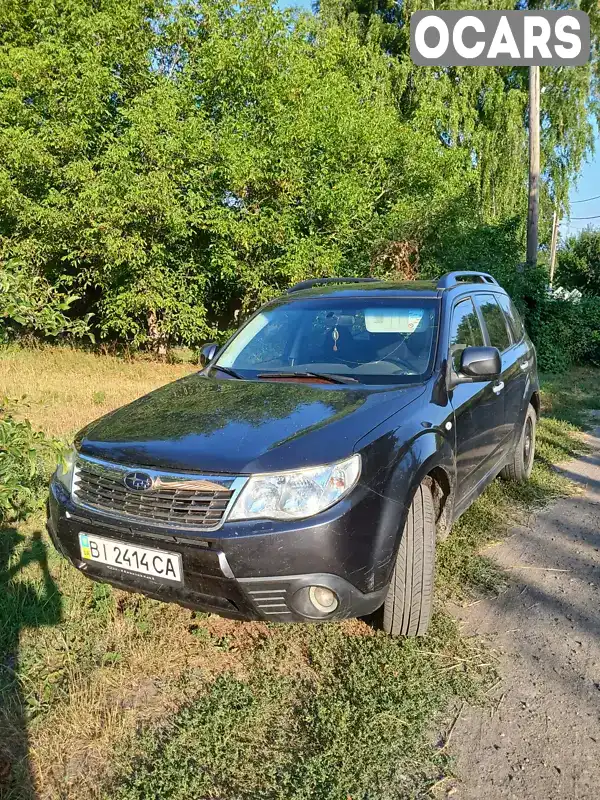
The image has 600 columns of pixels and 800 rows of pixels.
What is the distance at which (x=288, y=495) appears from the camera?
234 cm

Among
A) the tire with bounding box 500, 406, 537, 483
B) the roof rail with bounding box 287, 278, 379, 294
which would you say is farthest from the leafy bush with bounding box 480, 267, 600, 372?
the roof rail with bounding box 287, 278, 379, 294

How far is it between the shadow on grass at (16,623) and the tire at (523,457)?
3.63m

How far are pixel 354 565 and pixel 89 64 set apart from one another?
36.2 ft

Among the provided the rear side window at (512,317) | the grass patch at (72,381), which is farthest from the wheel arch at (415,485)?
the grass patch at (72,381)

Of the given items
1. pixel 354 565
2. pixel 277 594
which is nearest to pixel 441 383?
pixel 354 565

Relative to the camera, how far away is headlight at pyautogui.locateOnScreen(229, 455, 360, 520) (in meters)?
2.33

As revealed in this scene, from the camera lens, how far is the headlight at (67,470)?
2.76 m

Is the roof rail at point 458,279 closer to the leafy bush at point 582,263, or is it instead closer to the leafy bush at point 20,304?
the leafy bush at point 20,304

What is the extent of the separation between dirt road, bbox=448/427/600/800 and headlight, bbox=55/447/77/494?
6.48 feet

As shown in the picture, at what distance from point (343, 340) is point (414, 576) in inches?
60.2

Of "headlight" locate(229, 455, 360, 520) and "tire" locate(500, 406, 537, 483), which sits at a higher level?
"headlight" locate(229, 455, 360, 520)

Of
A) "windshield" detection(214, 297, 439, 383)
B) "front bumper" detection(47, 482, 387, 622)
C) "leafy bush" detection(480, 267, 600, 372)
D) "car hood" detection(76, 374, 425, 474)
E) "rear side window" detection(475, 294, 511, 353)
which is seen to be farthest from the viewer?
"leafy bush" detection(480, 267, 600, 372)

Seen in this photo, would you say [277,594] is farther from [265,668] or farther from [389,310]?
[389,310]
